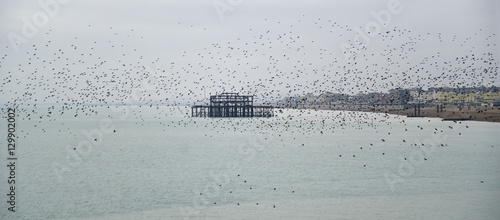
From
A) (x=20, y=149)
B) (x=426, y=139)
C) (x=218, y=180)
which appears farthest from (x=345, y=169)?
(x=20, y=149)

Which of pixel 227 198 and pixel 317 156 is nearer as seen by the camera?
pixel 227 198

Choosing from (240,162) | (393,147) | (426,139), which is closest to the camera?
(240,162)

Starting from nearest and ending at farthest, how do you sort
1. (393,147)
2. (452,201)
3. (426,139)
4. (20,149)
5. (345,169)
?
(452,201) → (345,169) → (393,147) → (20,149) → (426,139)

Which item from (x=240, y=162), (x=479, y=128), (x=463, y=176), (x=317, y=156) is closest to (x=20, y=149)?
(x=240, y=162)

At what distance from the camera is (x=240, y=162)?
41031 millimetres

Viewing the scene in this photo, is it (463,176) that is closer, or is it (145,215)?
(145,215)

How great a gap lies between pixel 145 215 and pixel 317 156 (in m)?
25.4

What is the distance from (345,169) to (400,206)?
43.0 ft

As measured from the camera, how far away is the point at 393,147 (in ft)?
171

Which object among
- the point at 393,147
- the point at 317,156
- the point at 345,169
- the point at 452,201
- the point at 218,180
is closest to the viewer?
the point at 452,201

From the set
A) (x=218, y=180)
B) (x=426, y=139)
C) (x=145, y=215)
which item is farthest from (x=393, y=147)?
(x=145, y=215)

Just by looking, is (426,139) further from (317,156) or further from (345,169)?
(345,169)

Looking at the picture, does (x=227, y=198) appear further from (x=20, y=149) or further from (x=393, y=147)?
(x=20, y=149)

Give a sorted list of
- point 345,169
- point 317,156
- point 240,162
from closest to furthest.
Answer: point 345,169, point 240,162, point 317,156
